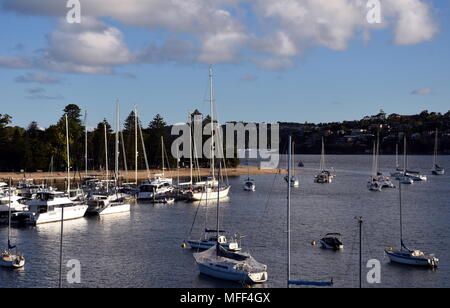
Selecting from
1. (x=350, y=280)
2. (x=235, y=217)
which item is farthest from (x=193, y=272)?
(x=235, y=217)

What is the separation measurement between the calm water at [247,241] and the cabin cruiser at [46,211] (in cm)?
115

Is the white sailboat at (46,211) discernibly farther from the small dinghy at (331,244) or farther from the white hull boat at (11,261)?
the small dinghy at (331,244)

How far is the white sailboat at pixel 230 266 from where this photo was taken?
36312 millimetres

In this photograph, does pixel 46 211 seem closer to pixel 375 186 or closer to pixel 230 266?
pixel 230 266

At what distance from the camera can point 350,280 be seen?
38156 mm

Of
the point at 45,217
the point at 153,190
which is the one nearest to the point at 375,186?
the point at 153,190

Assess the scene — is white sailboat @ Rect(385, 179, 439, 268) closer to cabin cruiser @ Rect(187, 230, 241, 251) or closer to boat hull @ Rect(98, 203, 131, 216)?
cabin cruiser @ Rect(187, 230, 241, 251)

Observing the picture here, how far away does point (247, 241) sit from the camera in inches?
2020

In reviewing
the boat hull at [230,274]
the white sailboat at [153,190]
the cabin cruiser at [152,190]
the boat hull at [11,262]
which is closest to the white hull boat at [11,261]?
the boat hull at [11,262]

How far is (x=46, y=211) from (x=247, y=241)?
20.9m

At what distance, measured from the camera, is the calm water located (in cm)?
3853

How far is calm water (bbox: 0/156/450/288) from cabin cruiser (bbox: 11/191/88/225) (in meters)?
1.15

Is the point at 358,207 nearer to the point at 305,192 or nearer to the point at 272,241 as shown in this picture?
the point at 305,192

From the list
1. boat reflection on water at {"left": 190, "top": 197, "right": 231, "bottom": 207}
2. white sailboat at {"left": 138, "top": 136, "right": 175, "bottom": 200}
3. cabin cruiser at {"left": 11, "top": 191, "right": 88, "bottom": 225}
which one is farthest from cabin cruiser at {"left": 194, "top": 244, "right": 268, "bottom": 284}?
white sailboat at {"left": 138, "top": 136, "right": 175, "bottom": 200}
